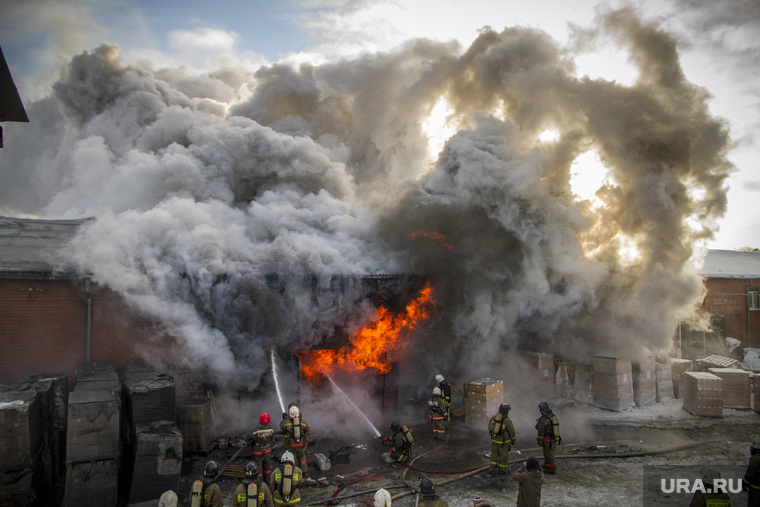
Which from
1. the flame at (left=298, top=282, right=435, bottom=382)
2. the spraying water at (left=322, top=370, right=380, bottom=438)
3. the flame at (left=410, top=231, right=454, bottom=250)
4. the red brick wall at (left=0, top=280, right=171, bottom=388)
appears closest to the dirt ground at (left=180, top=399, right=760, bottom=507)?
the spraying water at (left=322, top=370, right=380, bottom=438)

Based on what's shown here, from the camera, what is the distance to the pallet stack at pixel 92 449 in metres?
7.77

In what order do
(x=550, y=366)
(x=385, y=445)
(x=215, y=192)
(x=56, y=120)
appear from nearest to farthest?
(x=385, y=445) < (x=550, y=366) < (x=215, y=192) < (x=56, y=120)

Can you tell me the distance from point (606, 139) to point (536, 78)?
311 cm

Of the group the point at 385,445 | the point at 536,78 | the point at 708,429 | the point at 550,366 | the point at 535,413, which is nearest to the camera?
the point at 385,445

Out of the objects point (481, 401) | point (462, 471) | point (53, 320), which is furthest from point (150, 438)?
point (481, 401)

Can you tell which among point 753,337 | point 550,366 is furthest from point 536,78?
point 753,337

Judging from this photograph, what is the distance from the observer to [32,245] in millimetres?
11867

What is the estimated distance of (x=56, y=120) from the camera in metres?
24.7

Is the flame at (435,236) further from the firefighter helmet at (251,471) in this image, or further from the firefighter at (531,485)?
the firefighter helmet at (251,471)

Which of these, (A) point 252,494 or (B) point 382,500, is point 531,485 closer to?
(B) point 382,500

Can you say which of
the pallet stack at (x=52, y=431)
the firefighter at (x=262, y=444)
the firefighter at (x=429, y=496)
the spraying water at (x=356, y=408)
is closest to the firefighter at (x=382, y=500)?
the firefighter at (x=429, y=496)

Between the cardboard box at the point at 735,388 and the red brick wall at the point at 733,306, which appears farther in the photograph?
the red brick wall at the point at 733,306

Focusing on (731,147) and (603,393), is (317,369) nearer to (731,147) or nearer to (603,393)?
(603,393)

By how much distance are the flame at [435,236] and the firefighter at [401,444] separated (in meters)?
6.71
